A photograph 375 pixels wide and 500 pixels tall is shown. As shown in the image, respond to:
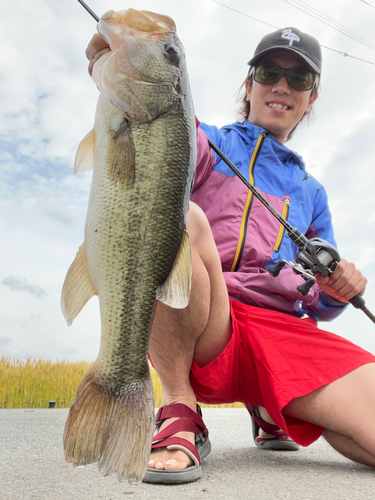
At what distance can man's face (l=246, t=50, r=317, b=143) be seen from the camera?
2877 mm

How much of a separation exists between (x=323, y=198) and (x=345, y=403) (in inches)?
52.9

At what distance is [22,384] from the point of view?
4.72 m

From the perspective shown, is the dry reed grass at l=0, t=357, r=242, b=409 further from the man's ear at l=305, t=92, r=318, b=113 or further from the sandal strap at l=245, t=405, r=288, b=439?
the man's ear at l=305, t=92, r=318, b=113

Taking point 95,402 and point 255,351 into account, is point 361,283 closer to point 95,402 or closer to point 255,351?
point 255,351

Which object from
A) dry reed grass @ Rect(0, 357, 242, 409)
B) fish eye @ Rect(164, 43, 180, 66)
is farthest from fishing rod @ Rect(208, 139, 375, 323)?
dry reed grass @ Rect(0, 357, 242, 409)

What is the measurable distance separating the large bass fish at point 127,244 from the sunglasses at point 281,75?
1.54m

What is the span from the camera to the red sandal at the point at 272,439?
269 centimetres

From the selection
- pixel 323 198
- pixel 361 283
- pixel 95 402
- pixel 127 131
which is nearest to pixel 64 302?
pixel 95 402

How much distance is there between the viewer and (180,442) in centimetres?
186

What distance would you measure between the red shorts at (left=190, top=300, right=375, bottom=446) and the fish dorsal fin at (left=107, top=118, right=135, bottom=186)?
1068 mm

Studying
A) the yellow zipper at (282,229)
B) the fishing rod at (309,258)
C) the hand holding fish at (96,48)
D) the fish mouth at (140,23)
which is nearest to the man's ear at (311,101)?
the yellow zipper at (282,229)

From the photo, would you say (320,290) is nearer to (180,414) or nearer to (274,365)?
(274,365)

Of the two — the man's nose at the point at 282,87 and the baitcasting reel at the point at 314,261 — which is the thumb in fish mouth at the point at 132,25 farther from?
the man's nose at the point at 282,87

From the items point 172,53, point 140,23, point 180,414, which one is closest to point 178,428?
point 180,414
